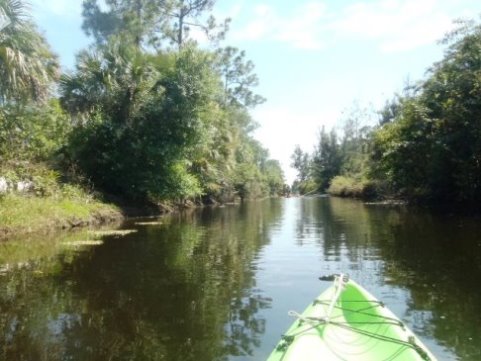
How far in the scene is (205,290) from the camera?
8.44 meters

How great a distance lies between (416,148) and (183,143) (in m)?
13.0

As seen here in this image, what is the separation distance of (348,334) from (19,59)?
11.7 metres

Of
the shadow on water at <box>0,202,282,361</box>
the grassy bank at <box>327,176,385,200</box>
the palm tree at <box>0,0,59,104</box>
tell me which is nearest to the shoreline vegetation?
the palm tree at <box>0,0,59,104</box>

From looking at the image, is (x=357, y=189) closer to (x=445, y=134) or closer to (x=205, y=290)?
(x=445, y=134)

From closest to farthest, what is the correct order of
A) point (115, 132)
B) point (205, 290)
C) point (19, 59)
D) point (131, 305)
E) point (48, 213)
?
point (131, 305) < point (205, 290) < point (19, 59) < point (48, 213) < point (115, 132)

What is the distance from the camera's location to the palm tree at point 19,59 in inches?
517

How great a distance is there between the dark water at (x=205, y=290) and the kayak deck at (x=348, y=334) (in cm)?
75

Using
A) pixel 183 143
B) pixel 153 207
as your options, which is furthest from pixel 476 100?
pixel 153 207

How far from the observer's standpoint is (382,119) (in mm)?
55219

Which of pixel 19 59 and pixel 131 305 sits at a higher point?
pixel 19 59

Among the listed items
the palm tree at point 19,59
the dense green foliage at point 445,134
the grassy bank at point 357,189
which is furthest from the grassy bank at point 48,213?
the grassy bank at point 357,189

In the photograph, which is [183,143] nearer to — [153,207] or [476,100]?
[153,207]

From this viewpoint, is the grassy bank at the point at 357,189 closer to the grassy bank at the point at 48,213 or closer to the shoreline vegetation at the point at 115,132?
the shoreline vegetation at the point at 115,132

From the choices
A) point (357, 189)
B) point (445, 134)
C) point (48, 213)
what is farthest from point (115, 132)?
point (357, 189)
